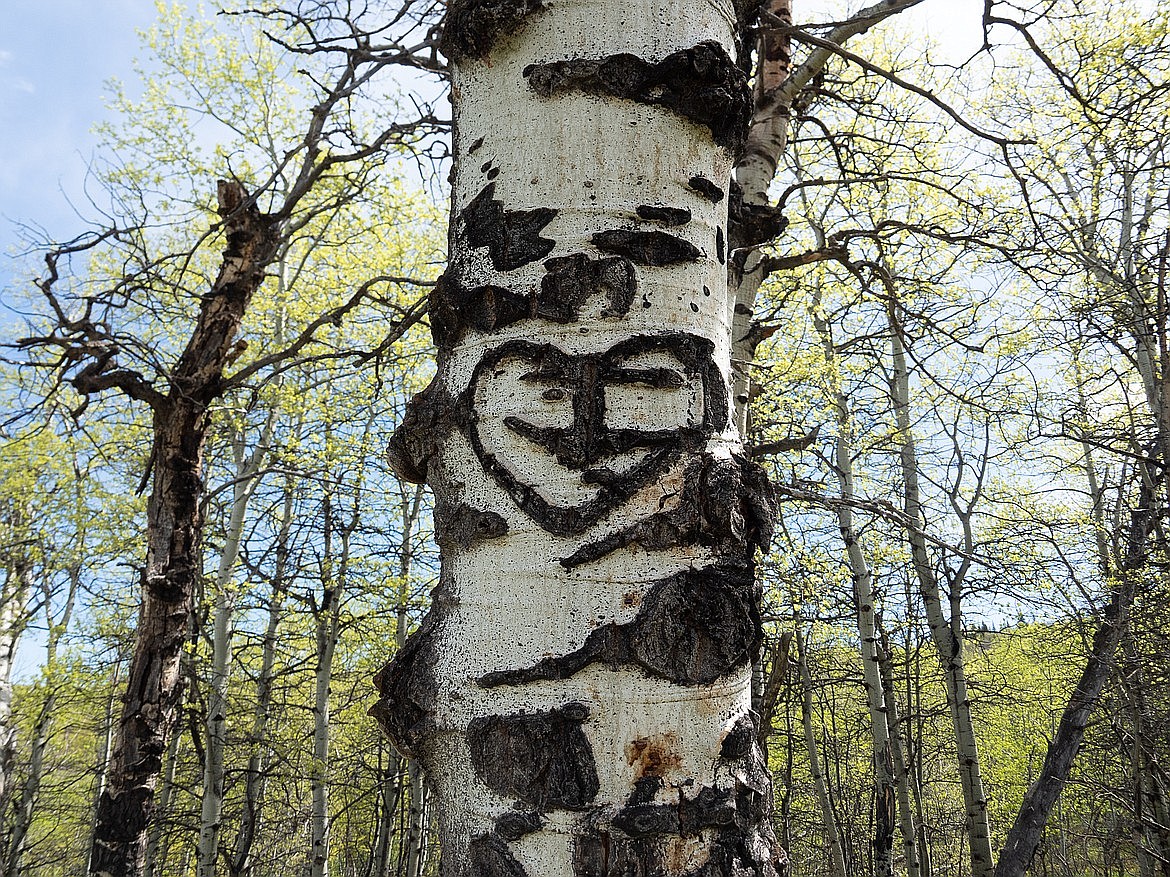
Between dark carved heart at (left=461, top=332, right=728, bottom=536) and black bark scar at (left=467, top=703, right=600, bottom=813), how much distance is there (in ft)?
0.59

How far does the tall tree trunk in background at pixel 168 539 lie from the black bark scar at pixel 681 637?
4.13 meters

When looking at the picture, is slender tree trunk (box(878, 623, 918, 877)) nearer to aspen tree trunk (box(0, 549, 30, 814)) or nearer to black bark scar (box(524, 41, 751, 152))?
black bark scar (box(524, 41, 751, 152))

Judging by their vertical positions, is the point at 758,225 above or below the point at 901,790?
above

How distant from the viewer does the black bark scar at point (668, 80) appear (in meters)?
0.95

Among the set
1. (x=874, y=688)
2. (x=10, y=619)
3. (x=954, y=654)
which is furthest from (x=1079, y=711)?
(x=10, y=619)

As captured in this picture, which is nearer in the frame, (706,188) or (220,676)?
(706,188)

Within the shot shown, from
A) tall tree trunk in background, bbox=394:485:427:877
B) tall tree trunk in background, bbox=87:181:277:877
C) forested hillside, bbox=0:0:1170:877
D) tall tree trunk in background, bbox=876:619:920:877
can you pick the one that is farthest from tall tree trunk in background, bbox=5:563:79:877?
tall tree trunk in background, bbox=876:619:920:877

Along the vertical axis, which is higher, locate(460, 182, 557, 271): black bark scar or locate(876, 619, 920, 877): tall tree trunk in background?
locate(460, 182, 557, 271): black bark scar

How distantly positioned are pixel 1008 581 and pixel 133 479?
1245 cm

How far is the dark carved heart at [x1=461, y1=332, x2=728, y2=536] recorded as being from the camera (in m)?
0.80

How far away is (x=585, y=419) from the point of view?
0.82 m

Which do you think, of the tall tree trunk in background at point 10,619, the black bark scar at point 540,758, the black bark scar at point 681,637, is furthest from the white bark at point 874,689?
the tall tree trunk in background at point 10,619

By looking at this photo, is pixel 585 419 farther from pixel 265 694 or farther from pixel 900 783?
pixel 265 694

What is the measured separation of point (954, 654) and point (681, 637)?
9.27m
